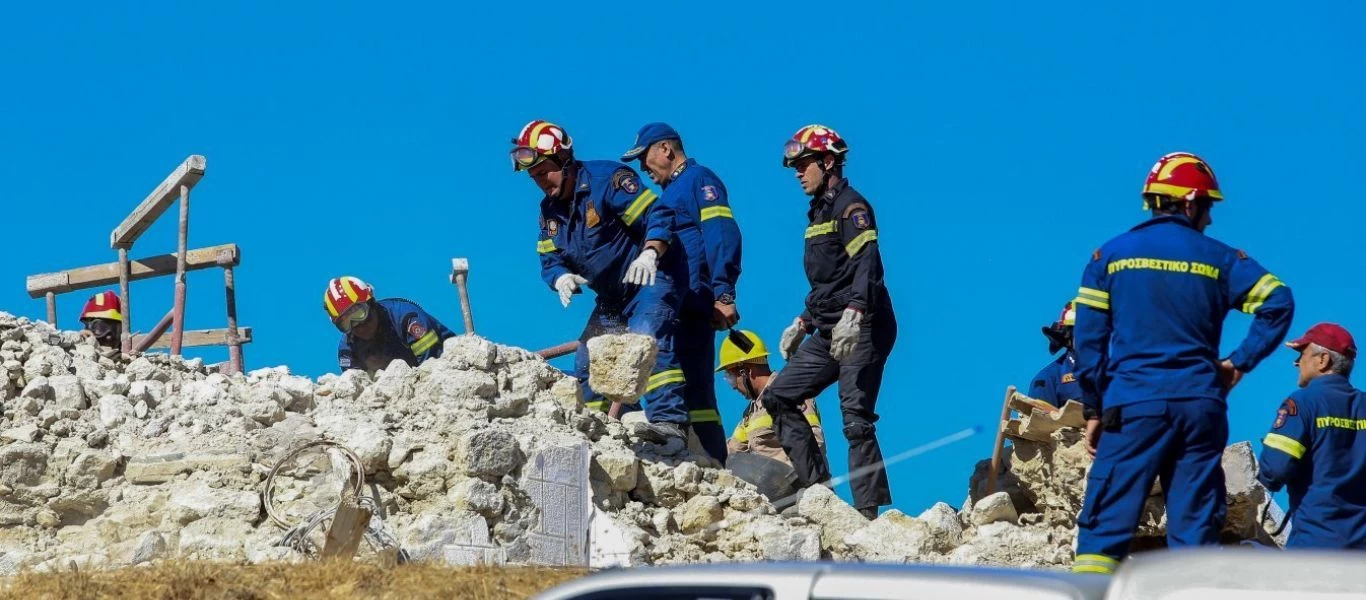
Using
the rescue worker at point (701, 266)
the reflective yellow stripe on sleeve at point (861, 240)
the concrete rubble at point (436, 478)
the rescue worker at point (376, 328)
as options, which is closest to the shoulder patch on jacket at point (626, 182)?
the rescue worker at point (701, 266)

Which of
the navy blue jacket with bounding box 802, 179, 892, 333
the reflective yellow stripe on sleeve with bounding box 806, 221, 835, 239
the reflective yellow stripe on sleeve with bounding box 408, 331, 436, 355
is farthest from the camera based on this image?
the reflective yellow stripe on sleeve with bounding box 408, 331, 436, 355

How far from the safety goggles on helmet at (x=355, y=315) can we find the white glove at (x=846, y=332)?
4028 mm

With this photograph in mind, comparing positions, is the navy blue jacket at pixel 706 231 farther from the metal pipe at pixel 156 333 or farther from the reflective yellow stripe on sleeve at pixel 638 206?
the metal pipe at pixel 156 333

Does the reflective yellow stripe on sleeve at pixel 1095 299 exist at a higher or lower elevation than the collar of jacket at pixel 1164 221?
lower

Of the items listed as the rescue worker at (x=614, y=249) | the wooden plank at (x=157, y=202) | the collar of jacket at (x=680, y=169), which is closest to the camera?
the rescue worker at (x=614, y=249)

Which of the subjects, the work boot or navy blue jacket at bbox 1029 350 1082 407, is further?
navy blue jacket at bbox 1029 350 1082 407

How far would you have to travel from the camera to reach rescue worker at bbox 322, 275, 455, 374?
41.8 feet

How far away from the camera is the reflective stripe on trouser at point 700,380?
36.6ft

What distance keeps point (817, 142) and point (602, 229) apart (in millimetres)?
1409

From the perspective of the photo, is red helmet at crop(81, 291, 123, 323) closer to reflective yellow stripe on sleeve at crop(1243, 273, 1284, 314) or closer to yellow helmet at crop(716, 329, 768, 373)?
Result: yellow helmet at crop(716, 329, 768, 373)

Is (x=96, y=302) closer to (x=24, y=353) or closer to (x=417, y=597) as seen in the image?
(x=24, y=353)

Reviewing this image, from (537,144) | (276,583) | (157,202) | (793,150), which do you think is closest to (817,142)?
(793,150)

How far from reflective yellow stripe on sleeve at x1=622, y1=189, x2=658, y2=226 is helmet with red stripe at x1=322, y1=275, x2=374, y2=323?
9.37 feet

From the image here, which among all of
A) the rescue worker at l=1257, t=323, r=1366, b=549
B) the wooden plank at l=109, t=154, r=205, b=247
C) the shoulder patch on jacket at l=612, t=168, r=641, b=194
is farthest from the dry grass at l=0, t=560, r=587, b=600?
the wooden plank at l=109, t=154, r=205, b=247
